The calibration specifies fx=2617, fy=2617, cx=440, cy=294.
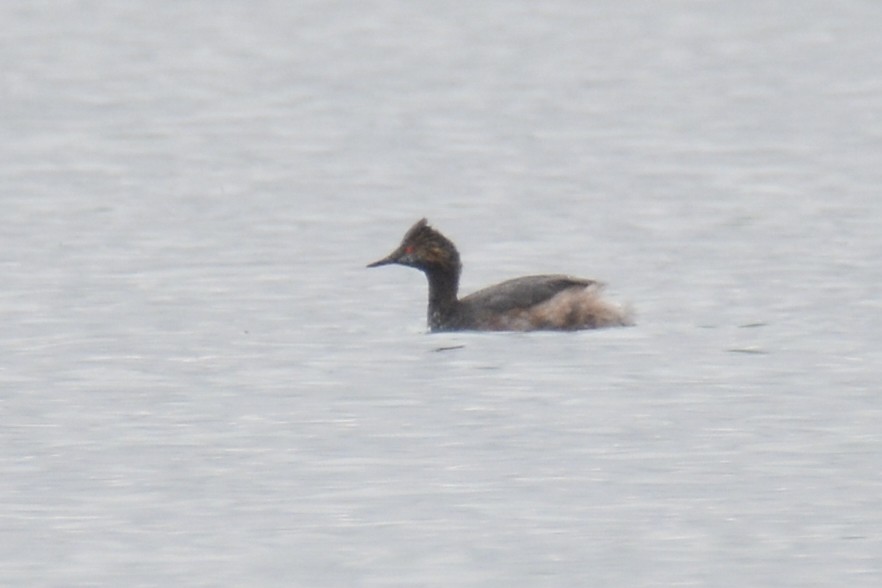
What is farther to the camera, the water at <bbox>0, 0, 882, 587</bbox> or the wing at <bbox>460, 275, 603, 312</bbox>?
the wing at <bbox>460, 275, 603, 312</bbox>

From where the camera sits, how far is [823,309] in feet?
56.9

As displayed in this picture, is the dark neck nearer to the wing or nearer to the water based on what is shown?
the water

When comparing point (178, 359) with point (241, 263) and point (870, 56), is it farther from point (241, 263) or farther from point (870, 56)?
point (870, 56)

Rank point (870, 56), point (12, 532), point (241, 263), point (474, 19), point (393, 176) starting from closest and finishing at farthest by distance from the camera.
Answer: point (12, 532) → point (241, 263) → point (393, 176) → point (870, 56) → point (474, 19)

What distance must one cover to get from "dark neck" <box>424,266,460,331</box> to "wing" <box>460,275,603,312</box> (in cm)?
26

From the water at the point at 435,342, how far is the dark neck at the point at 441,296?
16 cm

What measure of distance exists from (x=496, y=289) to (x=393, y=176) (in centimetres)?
1082

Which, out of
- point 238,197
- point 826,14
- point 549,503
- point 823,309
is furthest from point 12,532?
point 826,14

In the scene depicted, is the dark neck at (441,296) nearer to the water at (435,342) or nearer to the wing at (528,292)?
the water at (435,342)

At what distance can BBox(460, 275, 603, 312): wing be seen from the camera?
1653 cm

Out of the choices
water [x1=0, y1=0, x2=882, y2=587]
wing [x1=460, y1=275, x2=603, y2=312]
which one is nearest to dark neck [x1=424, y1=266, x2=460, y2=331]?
water [x1=0, y1=0, x2=882, y2=587]

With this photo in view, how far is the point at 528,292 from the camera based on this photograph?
16547 millimetres

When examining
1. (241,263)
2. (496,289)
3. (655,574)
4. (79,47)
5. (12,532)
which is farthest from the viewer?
(79,47)

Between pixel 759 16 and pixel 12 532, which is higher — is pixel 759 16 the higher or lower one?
the higher one
